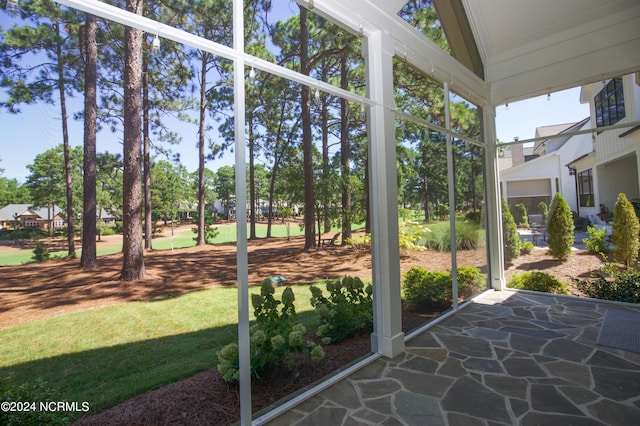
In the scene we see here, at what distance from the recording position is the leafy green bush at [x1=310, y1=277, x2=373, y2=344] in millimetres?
2973

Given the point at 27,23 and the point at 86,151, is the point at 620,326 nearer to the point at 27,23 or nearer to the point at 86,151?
the point at 86,151

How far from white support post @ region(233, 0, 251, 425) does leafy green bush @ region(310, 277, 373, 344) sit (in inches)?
43.8

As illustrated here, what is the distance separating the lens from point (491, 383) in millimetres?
2340

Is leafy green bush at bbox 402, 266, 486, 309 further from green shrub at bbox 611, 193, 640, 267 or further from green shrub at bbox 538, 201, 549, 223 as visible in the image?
green shrub at bbox 538, 201, 549, 223

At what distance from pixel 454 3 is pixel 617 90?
5.40m

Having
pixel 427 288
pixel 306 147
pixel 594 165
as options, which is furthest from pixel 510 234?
pixel 594 165

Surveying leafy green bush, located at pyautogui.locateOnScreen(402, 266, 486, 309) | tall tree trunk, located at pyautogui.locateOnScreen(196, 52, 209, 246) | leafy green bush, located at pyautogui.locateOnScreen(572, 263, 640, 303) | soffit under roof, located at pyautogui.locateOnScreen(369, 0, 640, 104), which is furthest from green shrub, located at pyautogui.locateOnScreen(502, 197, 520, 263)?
tall tree trunk, located at pyautogui.locateOnScreen(196, 52, 209, 246)

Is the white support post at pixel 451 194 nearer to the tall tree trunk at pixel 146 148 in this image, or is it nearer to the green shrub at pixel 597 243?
the tall tree trunk at pixel 146 148

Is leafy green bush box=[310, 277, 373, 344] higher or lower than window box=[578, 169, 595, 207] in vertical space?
lower

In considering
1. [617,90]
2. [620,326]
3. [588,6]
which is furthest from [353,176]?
[617,90]

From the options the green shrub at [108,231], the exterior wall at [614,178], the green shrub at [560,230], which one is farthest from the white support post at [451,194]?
the exterior wall at [614,178]

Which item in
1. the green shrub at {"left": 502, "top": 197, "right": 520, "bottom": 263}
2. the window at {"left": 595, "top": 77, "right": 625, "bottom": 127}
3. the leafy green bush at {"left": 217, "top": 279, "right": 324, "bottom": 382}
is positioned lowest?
the leafy green bush at {"left": 217, "top": 279, "right": 324, "bottom": 382}

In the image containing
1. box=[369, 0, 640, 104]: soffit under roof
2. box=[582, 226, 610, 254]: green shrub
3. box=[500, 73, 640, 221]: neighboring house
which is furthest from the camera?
box=[500, 73, 640, 221]: neighboring house

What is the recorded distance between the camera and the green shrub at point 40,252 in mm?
1772
